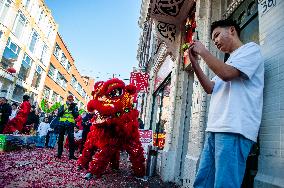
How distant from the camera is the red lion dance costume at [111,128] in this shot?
18.5 feet

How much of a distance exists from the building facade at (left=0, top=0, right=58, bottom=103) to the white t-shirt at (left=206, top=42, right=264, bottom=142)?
23.0 m

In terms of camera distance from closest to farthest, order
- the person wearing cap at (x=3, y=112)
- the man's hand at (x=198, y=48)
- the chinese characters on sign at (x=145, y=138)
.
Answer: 1. the man's hand at (x=198, y=48)
2. the chinese characters on sign at (x=145, y=138)
3. the person wearing cap at (x=3, y=112)

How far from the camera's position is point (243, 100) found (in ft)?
6.28

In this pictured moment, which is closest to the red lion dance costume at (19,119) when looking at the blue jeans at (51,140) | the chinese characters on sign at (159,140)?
the blue jeans at (51,140)

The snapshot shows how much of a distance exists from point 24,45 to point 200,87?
25315 mm

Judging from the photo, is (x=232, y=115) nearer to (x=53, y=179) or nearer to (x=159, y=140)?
(x=53, y=179)

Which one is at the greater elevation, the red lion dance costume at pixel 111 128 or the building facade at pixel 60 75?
the building facade at pixel 60 75

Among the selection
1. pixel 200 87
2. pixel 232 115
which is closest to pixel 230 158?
pixel 232 115

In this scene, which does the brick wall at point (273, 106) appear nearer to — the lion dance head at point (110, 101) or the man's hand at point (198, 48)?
the man's hand at point (198, 48)

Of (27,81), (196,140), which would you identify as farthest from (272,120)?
(27,81)

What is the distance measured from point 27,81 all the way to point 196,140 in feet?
89.7

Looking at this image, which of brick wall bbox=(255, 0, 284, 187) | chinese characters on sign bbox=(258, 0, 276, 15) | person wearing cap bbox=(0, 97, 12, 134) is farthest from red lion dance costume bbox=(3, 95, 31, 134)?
brick wall bbox=(255, 0, 284, 187)

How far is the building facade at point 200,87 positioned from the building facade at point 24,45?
674 inches

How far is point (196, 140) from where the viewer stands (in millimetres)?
4652
